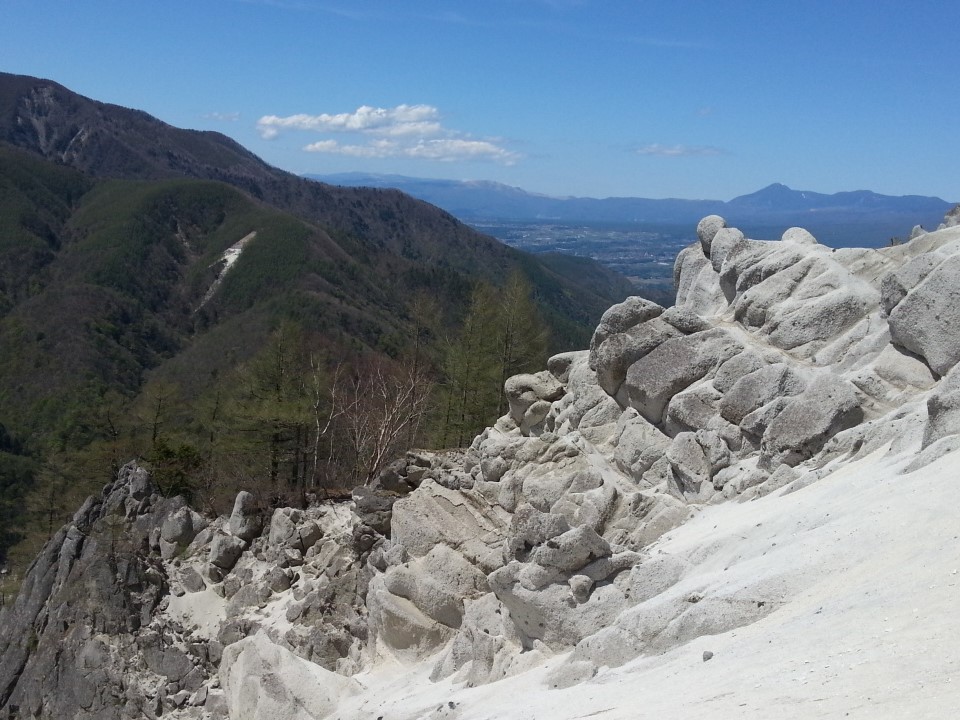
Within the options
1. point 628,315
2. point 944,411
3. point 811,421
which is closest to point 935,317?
point 811,421

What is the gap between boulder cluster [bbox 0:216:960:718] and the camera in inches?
463

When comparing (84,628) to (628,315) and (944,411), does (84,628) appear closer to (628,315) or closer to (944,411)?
(628,315)

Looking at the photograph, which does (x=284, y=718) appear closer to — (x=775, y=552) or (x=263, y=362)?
(x=775, y=552)

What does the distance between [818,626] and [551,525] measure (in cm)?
531

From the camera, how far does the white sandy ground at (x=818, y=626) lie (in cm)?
618

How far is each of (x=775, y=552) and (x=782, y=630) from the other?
1908 millimetres

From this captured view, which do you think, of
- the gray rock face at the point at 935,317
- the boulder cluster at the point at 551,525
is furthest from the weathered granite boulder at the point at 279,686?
the gray rock face at the point at 935,317

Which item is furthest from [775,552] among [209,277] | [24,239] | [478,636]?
[24,239]

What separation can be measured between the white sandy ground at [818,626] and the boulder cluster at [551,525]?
16.8 inches

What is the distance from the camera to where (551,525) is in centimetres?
1243

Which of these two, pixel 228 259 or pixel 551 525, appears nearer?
pixel 551 525

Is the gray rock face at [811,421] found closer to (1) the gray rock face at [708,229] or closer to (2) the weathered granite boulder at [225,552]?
(1) the gray rock face at [708,229]

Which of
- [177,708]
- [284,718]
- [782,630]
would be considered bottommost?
[177,708]

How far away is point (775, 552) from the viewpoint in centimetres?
971
